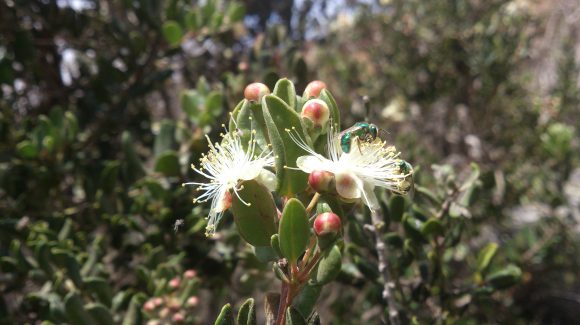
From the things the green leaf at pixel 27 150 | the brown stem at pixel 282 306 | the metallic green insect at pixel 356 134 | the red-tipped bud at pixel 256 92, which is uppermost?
the green leaf at pixel 27 150

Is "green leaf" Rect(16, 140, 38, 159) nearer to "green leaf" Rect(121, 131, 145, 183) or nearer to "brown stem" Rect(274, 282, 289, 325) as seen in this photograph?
"green leaf" Rect(121, 131, 145, 183)

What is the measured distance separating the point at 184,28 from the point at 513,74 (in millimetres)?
2248

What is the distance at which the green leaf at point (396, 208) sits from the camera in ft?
4.43

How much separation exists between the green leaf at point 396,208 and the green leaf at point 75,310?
87 centimetres

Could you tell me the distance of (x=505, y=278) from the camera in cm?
151

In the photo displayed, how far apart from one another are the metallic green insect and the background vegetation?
16.6 inches

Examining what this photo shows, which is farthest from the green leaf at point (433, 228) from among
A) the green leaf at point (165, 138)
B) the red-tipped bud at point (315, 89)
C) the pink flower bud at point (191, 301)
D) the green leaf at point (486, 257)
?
the green leaf at point (165, 138)

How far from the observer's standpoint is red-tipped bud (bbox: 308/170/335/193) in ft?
2.95

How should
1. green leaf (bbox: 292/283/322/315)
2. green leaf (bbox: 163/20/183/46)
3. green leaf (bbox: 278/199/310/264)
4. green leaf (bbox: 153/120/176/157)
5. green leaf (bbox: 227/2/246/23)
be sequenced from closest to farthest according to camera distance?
green leaf (bbox: 278/199/310/264) < green leaf (bbox: 292/283/322/315) < green leaf (bbox: 153/120/176/157) < green leaf (bbox: 163/20/183/46) < green leaf (bbox: 227/2/246/23)

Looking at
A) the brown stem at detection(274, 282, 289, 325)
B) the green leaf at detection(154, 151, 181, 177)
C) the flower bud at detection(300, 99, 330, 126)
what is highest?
the green leaf at detection(154, 151, 181, 177)

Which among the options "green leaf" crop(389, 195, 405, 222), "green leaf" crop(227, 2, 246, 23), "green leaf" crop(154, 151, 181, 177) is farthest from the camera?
"green leaf" crop(227, 2, 246, 23)

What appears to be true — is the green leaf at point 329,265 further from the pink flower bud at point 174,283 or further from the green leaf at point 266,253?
the pink flower bud at point 174,283

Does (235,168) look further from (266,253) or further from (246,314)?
(246,314)

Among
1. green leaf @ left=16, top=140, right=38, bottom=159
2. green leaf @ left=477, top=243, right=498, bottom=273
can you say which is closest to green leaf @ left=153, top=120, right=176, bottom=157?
green leaf @ left=16, top=140, right=38, bottom=159
